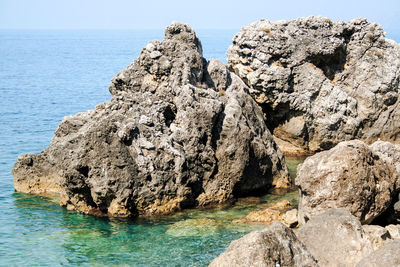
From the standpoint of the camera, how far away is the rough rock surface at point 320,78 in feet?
107

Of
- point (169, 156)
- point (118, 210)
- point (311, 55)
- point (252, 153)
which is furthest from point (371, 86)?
point (118, 210)

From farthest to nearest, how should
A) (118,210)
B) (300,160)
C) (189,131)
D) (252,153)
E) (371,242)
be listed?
(300,160), (252,153), (189,131), (118,210), (371,242)

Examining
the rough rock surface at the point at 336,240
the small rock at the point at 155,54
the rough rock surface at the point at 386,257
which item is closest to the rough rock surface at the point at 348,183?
the rough rock surface at the point at 336,240

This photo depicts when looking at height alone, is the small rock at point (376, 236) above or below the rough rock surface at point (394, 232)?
above

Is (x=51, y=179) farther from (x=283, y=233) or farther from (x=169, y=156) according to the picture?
(x=283, y=233)

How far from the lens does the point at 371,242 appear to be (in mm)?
14969

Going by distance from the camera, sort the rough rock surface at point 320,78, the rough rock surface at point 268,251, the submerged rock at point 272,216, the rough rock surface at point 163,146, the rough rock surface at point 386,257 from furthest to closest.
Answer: the rough rock surface at point 320,78 → the rough rock surface at point 163,146 → the submerged rock at point 272,216 → the rough rock surface at point 268,251 → the rough rock surface at point 386,257

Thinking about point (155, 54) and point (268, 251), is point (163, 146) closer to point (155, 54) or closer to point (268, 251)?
point (155, 54)

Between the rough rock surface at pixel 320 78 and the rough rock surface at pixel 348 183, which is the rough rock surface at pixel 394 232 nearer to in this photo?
the rough rock surface at pixel 348 183

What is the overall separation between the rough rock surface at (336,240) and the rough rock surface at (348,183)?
3.22m

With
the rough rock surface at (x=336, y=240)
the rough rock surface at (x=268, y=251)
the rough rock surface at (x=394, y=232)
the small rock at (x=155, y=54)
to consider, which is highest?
the small rock at (x=155, y=54)

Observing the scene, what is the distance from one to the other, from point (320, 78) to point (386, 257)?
73.9 feet

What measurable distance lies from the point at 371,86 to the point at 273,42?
713 cm

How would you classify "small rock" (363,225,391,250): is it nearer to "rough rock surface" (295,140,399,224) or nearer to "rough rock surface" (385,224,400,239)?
"rough rock surface" (385,224,400,239)
